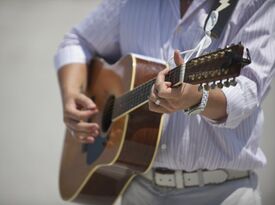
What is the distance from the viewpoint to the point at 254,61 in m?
1.05

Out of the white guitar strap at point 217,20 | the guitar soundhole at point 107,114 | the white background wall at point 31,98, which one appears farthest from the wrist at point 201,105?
the white background wall at point 31,98

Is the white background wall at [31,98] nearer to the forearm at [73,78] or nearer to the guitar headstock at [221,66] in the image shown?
the forearm at [73,78]

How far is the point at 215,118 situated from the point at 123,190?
437mm

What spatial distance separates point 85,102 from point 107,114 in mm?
82

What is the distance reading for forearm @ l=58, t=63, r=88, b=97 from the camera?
150 cm

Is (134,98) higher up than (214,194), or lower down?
higher up

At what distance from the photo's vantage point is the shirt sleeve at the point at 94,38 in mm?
1429

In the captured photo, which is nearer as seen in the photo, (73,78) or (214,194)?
(214,194)

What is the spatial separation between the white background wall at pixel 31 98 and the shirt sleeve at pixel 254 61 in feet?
4.32

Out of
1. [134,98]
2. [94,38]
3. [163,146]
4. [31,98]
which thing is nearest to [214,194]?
[163,146]

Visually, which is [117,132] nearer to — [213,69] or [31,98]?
[213,69]

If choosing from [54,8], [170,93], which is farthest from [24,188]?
[170,93]

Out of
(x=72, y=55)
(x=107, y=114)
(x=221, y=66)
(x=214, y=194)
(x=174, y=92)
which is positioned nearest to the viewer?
(x=221, y=66)

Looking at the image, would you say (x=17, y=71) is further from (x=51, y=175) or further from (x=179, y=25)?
(x=179, y=25)
